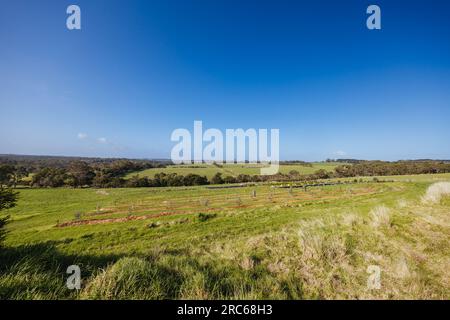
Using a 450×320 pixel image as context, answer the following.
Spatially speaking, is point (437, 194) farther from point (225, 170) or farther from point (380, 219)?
point (225, 170)

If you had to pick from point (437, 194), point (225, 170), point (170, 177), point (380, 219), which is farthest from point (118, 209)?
point (225, 170)

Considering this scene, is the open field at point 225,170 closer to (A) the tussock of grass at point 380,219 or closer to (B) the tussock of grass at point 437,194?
(B) the tussock of grass at point 437,194

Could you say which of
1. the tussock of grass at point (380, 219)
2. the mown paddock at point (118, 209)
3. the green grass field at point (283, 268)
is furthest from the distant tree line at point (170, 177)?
the green grass field at point (283, 268)

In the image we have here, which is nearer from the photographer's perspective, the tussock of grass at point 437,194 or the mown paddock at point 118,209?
the tussock of grass at point 437,194

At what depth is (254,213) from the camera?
22.1 metres

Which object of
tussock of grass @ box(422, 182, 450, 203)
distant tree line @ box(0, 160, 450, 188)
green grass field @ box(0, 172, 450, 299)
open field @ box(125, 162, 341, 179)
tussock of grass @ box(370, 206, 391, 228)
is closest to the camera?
green grass field @ box(0, 172, 450, 299)

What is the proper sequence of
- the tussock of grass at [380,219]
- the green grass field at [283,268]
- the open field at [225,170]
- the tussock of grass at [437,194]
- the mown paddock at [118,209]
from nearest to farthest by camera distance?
the green grass field at [283,268] < the tussock of grass at [380,219] < the tussock of grass at [437,194] < the mown paddock at [118,209] < the open field at [225,170]

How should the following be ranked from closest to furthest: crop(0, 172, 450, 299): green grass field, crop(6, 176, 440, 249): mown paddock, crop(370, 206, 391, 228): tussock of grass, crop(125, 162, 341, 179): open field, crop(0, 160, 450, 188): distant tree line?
1. crop(0, 172, 450, 299): green grass field
2. crop(370, 206, 391, 228): tussock of grass
3. crop(6, 176, 440, 249): mown paddock
4. crop(0, 160, 450, 188): distant tree line
5. crop(125, 162, 341, 179): open field

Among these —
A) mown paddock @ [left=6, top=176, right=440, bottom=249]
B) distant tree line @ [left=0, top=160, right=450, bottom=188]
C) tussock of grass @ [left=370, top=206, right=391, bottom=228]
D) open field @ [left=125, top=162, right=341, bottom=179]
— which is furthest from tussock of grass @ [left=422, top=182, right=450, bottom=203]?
open field @ [left=125, top=162, right=341, bottom=179]

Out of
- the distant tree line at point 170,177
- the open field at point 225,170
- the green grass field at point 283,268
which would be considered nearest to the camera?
the green grass field at point 283,268

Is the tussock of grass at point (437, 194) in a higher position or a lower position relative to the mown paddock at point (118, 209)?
higher

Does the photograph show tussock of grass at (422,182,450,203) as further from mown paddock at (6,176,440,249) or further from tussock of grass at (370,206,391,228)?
mown paddock at (6,176,440,249)

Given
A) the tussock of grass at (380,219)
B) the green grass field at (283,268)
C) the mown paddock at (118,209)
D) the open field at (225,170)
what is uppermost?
the tussock of grass at (380,219)
